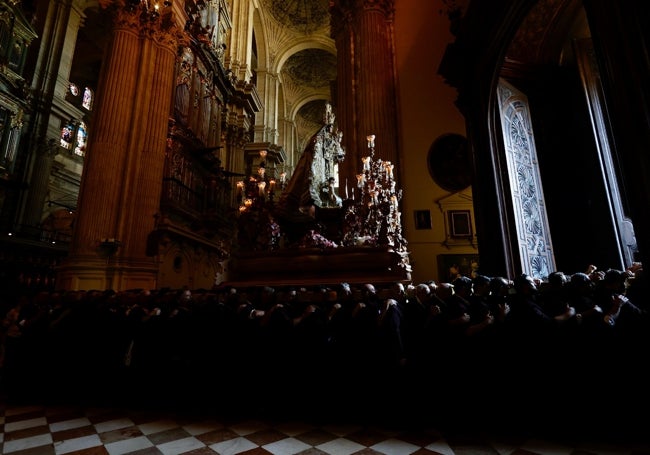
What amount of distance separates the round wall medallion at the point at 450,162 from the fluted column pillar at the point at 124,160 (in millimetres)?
7706

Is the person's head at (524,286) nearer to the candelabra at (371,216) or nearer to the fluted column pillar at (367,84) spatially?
the candelabra at (371,216)

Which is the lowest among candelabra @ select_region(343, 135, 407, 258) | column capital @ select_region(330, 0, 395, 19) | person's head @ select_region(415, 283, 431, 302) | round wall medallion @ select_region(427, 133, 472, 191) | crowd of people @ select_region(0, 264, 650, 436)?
crowd of people @ select_region(0, 264, 650, 436)

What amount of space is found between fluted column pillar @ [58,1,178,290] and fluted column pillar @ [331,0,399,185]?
5421 millimetres

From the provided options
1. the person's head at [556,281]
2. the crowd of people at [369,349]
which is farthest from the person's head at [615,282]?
the person's head at [556,281]

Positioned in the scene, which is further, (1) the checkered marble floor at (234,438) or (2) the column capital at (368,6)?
(2) the column capital at (368,6)

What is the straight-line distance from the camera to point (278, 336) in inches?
118

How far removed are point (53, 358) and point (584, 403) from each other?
195 inches

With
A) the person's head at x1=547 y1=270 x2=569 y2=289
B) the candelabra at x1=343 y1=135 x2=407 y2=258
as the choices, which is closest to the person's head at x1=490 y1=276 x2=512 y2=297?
the person's head at x1=547 y1=270 x2=569 y2=289

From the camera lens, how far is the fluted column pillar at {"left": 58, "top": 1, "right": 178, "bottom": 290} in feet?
25.5

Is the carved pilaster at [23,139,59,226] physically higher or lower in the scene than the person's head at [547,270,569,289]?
higher

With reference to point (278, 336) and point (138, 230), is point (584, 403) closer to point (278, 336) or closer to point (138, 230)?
point (278, 336)

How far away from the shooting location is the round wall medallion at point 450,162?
862 cm

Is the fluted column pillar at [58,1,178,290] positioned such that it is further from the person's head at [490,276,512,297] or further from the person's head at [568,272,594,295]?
the person's head at [568,272,594,295]

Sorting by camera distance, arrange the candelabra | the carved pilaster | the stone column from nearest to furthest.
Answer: the candelabra, the carved pilaster, the stone column
